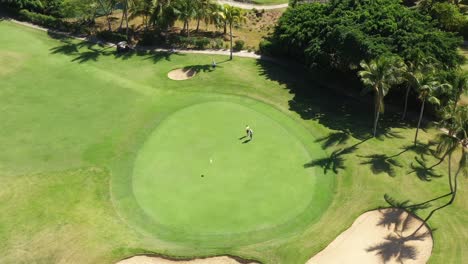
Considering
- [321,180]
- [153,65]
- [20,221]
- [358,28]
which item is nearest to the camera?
[20,221]

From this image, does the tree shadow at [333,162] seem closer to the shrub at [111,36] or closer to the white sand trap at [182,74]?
the white sand trap at [182,74]

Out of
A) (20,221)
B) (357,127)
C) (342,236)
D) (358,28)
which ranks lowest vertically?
(20,221)

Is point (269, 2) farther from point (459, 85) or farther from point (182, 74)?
point (459, 85)

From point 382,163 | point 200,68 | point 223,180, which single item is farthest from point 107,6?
point 382,163

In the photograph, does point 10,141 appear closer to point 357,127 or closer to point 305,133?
point 305,133

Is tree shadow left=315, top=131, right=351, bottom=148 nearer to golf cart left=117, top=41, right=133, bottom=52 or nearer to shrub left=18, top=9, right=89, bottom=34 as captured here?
golf cart left=117, top=41, right=133, bottom=52

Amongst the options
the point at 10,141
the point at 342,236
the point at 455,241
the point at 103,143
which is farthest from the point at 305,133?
the point at 10,141
